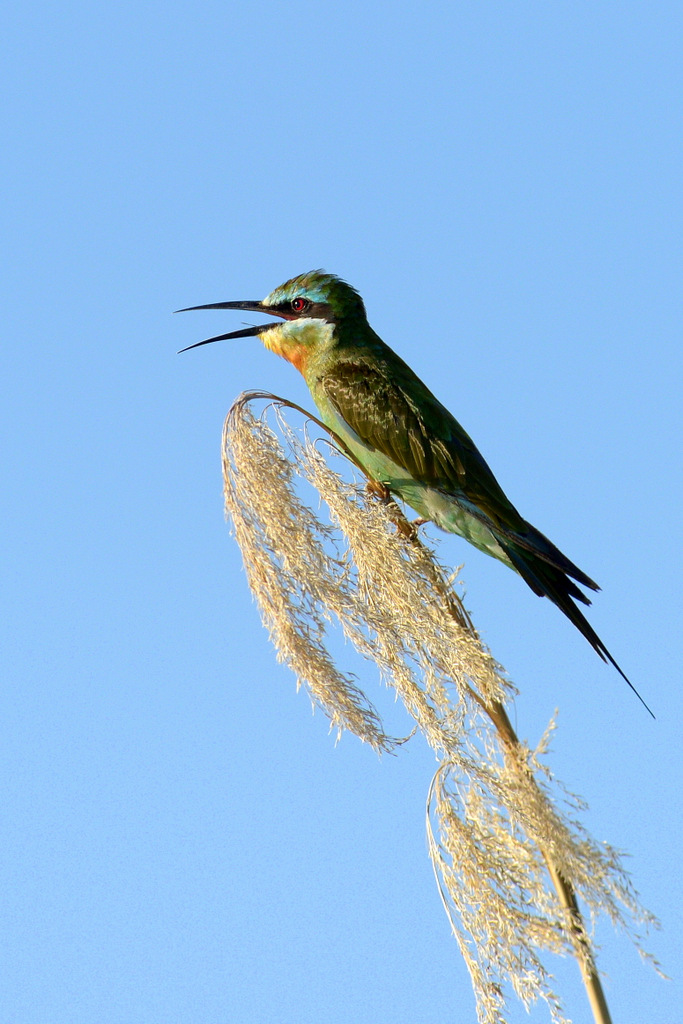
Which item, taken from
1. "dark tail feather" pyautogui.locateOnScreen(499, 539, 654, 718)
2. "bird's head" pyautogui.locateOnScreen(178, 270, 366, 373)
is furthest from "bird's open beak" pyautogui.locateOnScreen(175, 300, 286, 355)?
"dark tail feather" pyautogui.locateOnScreen(499, 539, 654, 718)

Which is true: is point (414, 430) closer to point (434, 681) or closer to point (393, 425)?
point (393, 425)

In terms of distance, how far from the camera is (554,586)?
12.1 feet

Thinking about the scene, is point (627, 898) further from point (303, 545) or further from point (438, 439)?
point (438, 439)

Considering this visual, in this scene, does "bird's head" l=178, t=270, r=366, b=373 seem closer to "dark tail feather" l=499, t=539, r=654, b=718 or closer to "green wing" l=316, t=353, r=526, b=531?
"green wing" l=316, t=353, r=526, b=531

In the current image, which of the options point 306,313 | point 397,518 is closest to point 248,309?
point 306,313

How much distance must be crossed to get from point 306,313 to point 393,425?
0.76 m

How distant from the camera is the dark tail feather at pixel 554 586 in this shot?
11.1 ft

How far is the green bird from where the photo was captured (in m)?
3.91

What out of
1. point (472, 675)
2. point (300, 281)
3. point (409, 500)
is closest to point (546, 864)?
point (472, 675)

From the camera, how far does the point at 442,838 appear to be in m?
2.75

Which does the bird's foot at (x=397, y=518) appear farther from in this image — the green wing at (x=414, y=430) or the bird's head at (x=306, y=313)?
the bird's head at (x=306, y=313)

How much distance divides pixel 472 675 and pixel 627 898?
24.4 inches

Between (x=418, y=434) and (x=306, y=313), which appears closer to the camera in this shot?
(x=418, y=434)

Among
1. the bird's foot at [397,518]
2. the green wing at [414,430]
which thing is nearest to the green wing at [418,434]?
the green wing at [414,430]
